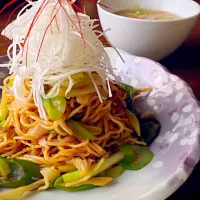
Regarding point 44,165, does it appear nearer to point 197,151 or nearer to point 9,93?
point 9,93

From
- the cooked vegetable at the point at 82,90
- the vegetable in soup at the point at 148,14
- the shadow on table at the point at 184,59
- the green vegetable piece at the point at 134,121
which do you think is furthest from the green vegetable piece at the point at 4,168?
the vegetable in soup at the point at 148,14

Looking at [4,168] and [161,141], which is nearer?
[4,168]

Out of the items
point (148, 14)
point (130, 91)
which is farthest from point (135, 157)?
point (148, 14)

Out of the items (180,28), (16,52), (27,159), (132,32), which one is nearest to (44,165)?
(27,159)

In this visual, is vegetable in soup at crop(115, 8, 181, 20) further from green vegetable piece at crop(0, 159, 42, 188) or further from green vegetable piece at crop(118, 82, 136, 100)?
green vegetable piece at crop(0, 159, 42, 188)

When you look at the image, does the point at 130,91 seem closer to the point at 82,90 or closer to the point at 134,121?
the point at 134,121
